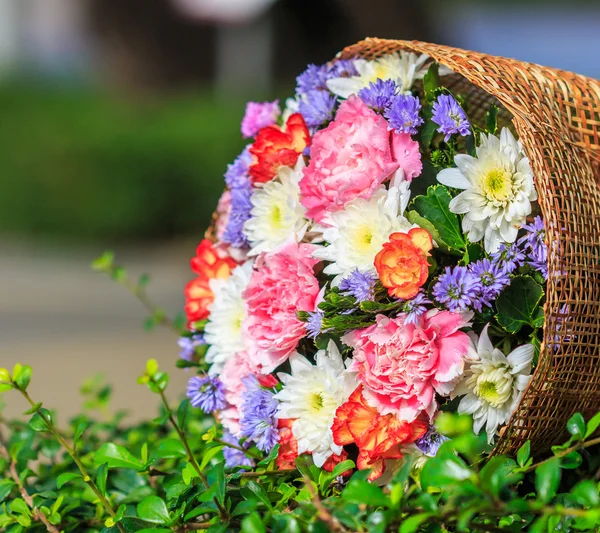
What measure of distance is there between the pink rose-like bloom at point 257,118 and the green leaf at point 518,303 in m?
0.53

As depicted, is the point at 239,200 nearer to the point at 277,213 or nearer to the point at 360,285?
the point at 277,213

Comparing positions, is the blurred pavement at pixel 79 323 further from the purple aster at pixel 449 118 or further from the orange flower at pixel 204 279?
the purple aster at pixel 449 118

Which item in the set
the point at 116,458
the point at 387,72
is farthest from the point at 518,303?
the point at 116,458

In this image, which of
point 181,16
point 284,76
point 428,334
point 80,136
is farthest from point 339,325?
point 181,16

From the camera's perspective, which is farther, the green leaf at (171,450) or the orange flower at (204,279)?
the orange flower at (204,279)

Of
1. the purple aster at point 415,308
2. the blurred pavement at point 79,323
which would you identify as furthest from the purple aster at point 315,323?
the blurred pavement at point 79,323

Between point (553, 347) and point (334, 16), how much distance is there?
745 centimetres

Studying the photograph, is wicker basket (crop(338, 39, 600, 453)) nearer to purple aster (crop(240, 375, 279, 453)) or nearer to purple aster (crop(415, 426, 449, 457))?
purple aster (crop(415, 426, 449, 457))

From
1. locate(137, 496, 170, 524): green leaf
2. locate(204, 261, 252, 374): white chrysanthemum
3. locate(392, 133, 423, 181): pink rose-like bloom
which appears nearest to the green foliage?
locate(137, 496, 170, 524): green leaf

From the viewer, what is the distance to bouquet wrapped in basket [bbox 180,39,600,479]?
37.0 inches

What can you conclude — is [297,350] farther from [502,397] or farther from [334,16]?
[334,16]

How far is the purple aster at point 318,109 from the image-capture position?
3.84ft

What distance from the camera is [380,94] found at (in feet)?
3.53

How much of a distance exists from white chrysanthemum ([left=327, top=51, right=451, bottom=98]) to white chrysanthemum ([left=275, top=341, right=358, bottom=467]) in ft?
1.31
